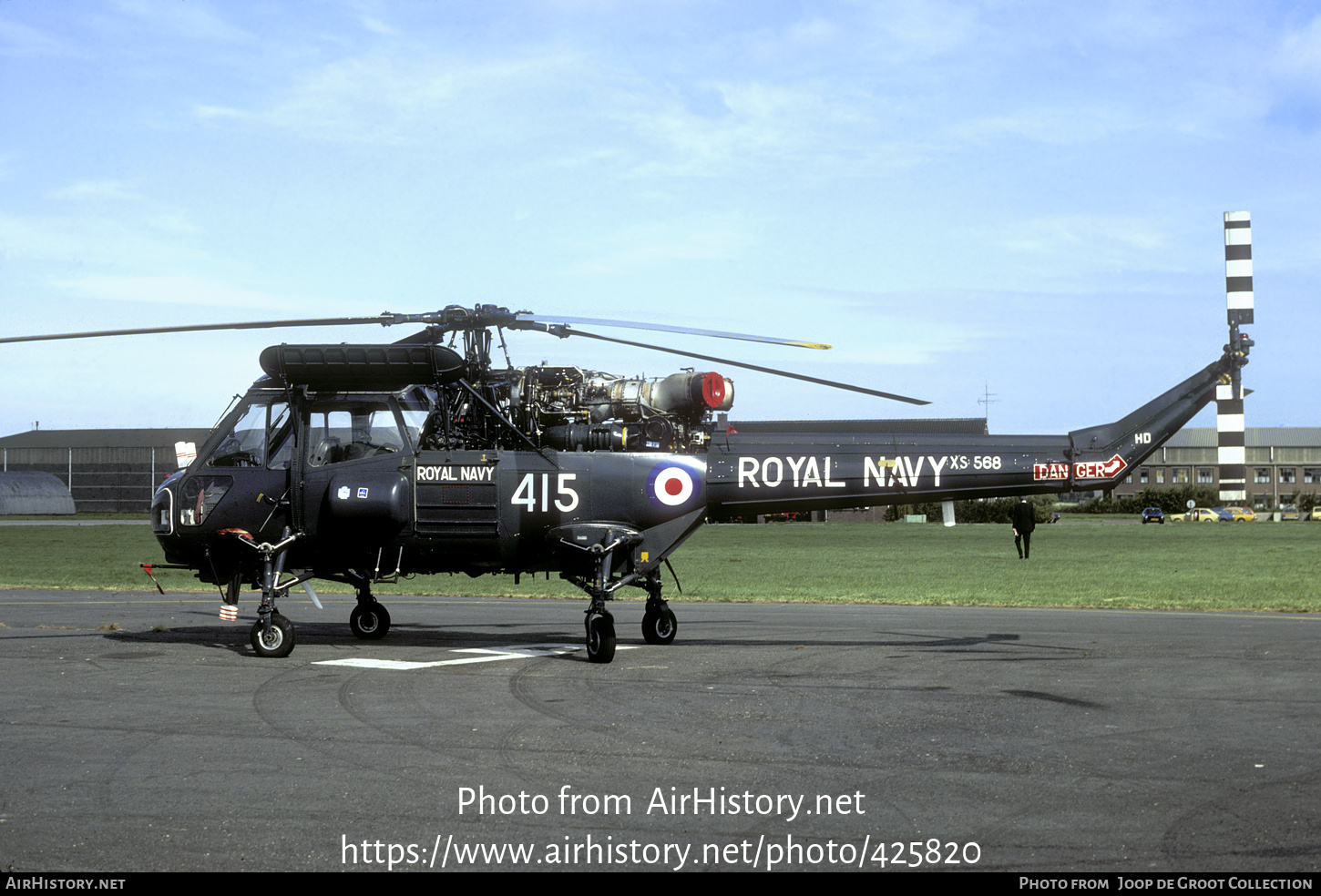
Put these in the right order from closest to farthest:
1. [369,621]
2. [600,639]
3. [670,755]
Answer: [670,755]
[600,639]
[369,621]

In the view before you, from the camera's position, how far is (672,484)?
16328 millimetres

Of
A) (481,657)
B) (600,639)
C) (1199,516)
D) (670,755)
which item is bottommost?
(1199,516)

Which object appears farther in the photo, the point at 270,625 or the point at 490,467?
the point at 490,467

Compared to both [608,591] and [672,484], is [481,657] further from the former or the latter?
[672,484]

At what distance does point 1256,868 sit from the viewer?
6.03 m

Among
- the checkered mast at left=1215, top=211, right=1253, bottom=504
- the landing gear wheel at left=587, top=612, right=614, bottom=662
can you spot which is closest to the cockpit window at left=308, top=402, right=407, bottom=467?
the landing gear wheel at left=587, top=612, right=614, bottom=662

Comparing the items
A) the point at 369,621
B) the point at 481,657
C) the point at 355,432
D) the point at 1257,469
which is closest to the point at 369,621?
the point at 369,621

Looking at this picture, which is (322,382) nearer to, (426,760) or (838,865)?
(426,760)

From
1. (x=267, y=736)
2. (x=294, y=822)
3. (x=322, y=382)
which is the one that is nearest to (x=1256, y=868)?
(x=294, y=822)

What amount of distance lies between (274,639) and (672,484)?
5.49 m

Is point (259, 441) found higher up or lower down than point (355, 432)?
lower down

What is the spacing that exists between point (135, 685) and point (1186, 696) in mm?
10552

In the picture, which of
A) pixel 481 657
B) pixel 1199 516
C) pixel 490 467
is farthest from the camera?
pixel 1199 516

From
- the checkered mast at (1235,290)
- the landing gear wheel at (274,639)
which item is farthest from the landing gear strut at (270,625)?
the checkered mast at (1235,290)
